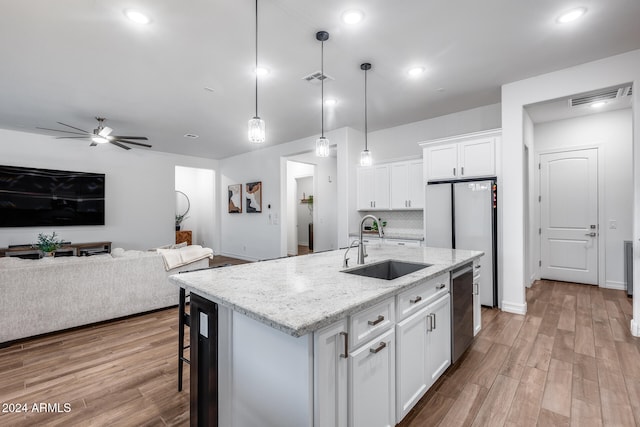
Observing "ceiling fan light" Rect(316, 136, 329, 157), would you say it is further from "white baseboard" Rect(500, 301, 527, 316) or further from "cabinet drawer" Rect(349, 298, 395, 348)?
"white baseboard" Rect(500, 301, 527, 316)

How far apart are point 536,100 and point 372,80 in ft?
6.37

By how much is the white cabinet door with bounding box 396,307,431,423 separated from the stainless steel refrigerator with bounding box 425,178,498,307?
2.33m

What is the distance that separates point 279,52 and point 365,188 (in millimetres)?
3023

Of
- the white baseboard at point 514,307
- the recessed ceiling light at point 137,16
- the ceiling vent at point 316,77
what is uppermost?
the ceiling vent at point 316,77

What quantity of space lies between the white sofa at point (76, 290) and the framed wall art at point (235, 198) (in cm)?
403

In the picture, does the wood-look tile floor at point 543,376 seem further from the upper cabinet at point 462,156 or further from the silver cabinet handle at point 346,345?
the upper cabinet at point 462,156

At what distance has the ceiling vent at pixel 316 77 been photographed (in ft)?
10.8

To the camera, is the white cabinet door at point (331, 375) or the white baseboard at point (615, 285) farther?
the white baseboard at point (615, 285)

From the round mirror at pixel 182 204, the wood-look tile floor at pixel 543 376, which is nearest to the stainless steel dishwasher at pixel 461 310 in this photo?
the wood-look tile floor at pixel 543 376

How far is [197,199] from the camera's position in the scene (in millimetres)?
9336

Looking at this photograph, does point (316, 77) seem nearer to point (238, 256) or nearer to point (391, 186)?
point (391, 186)

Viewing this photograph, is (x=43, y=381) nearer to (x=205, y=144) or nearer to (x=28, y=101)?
(x=28, y=101)

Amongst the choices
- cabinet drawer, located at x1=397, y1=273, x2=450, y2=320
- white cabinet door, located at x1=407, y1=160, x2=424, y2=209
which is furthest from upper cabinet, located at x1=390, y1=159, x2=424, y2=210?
cabinet drawer, located at x1=397, y1=273, x2=450, y2=320

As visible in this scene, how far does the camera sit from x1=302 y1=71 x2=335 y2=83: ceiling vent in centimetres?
330
